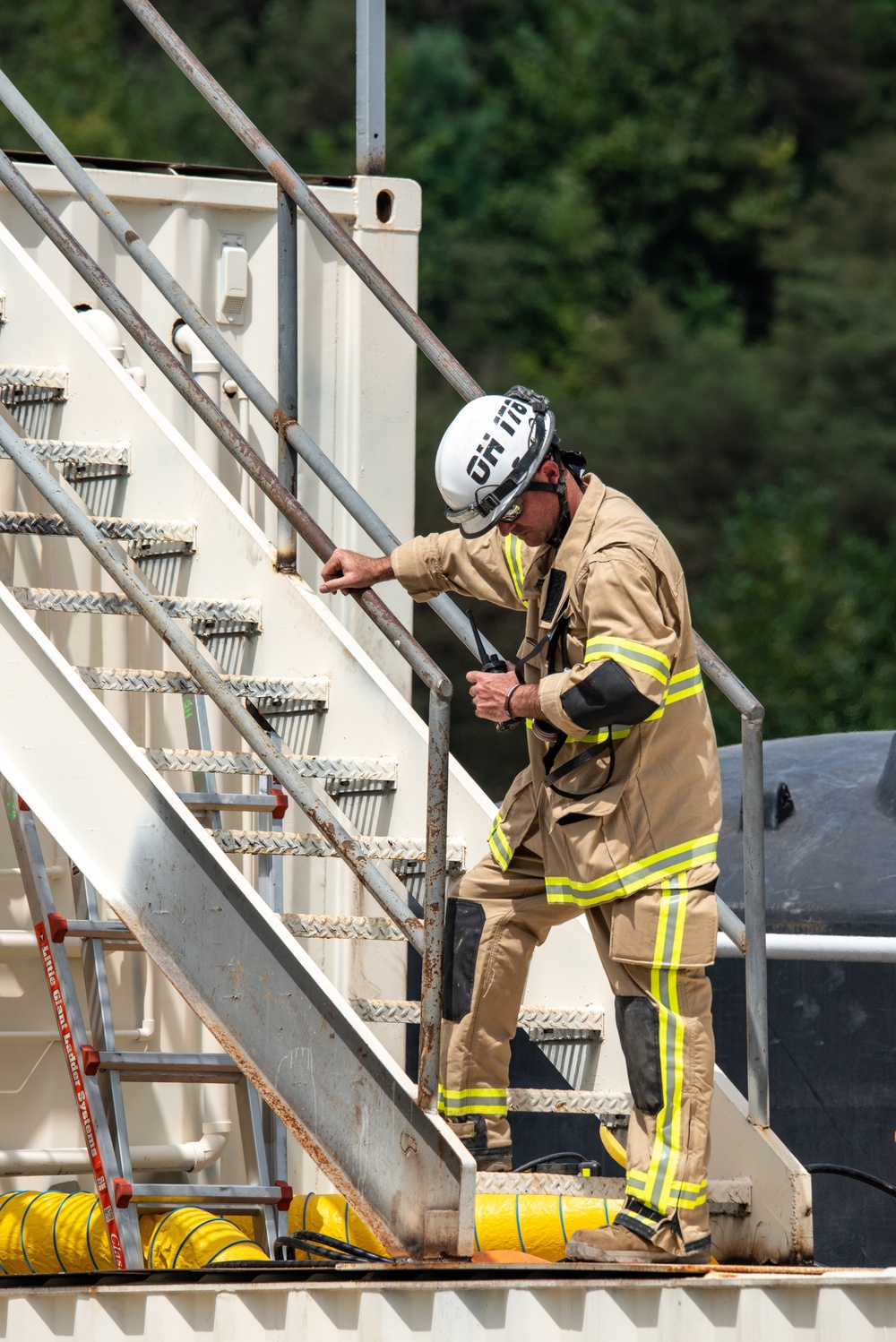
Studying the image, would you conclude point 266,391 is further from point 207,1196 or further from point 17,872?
point 207,1196

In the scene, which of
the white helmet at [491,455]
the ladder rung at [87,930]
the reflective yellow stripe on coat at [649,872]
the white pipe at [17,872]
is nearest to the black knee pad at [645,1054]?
the reflective yellow stripe on coat at [649,872]

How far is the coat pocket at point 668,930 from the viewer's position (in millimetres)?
3838

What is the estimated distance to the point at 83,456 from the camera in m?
4.57

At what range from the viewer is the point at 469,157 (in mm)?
41562

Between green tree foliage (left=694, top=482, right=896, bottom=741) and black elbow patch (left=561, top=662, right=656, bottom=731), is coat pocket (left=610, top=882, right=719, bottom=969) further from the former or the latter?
green tree foliage (left=694, top=482, right=896, bottom=741)

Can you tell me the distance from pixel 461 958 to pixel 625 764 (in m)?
0.55

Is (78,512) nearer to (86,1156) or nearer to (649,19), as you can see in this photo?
(86,1156)

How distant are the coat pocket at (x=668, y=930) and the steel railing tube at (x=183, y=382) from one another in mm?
736

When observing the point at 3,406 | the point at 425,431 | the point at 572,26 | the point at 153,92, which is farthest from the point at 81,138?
the point at 3,406

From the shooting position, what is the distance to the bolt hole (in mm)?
5852

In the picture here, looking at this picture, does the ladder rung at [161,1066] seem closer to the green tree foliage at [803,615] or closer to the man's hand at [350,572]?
the man's hand at [350,572]

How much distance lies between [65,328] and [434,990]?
6.31 feet

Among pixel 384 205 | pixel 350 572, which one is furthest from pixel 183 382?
pixel 384 205

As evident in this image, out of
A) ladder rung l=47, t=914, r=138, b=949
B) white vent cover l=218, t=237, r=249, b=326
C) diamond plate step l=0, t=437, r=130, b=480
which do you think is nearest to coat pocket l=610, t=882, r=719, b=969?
ladder rung l=47, t=914, r=138, b=949
